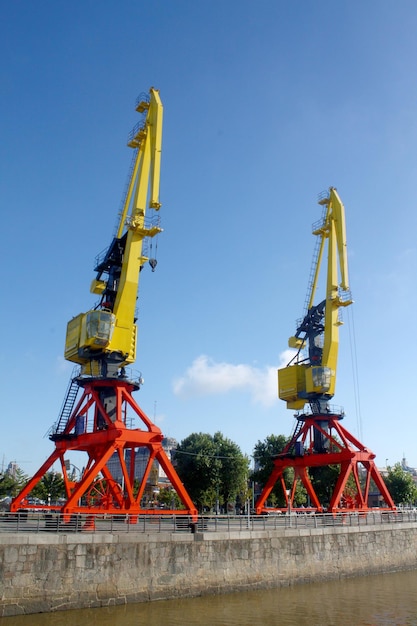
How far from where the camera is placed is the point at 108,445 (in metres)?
32.9

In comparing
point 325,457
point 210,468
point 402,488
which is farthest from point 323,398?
point 402,488

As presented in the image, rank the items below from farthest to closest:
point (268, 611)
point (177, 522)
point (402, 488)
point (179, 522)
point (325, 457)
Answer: point (402, 488) → point (325, 457) → point (177, 522) → point (179, 522) → point (268, 611)

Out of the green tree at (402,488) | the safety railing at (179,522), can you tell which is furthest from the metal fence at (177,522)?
the green tree at (402,488)

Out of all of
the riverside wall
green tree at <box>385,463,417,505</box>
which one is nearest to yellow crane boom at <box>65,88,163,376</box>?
the riverside wall

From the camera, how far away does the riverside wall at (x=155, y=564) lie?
21906mm

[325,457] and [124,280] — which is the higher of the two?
[124,280]

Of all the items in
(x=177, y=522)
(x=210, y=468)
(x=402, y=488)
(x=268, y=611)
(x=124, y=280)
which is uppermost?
(x=124, y=280)

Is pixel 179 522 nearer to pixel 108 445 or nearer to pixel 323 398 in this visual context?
pixel 108 445

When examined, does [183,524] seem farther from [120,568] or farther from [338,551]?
[338,551]

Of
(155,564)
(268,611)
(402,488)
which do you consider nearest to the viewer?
(268,611)

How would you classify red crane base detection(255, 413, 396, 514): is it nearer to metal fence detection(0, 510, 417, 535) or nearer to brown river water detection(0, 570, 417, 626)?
metal fence detection(0, 510, 417, 535)

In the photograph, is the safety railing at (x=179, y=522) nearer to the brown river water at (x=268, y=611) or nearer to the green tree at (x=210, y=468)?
the brown river water at (x=268, y=611)

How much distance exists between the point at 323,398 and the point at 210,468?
20.0 m

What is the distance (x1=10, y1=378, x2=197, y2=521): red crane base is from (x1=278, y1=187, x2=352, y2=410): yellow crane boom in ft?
59.2
